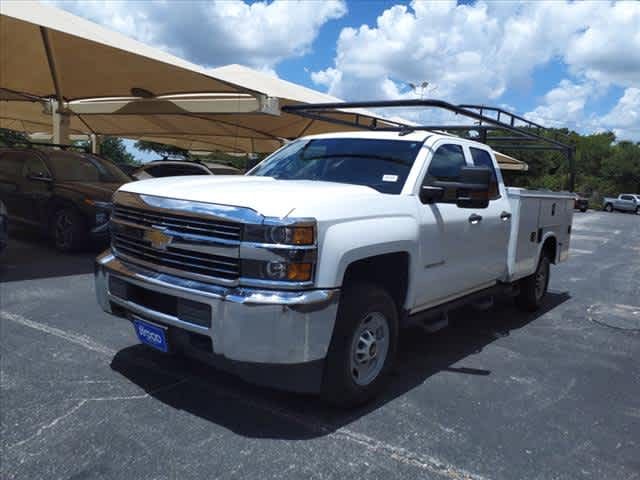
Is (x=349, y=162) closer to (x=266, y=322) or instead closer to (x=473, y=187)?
(x=473, y=187)

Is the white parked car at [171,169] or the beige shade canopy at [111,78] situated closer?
the beige shade canopy at [111,78]

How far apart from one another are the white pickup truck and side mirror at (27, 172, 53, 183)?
5.57 meters

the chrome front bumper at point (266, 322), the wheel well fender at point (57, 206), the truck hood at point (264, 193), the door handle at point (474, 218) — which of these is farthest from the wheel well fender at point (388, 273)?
the wheel well fender at point (57, 206)

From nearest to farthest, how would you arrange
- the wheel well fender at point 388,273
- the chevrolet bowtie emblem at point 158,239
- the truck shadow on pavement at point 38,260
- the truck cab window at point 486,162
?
1. the chevrolet bowtie emblem at point 158,239
2. the wheel well fender at point 388,273
3. the truck cab window at point 486,162
4. the truck shadow on pavement at point 38,260

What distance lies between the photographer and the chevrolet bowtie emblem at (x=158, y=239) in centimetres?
337

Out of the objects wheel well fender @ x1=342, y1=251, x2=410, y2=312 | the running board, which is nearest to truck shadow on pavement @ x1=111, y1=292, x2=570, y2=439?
the running board

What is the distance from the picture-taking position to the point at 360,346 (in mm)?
3631

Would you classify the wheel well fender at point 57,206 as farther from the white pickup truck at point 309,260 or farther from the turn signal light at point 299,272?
the turn signal light at point 299,272

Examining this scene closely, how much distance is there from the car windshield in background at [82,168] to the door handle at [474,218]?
22.5 feet

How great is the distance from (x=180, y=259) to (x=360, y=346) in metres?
1.29

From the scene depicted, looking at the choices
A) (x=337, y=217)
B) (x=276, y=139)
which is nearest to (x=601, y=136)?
(x=276, y=139)

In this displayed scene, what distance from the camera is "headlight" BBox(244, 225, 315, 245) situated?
302 centimetres

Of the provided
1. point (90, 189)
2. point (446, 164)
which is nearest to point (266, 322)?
point (446, 164)

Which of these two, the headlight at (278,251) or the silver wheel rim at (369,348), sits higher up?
the headlight at (278,251)
